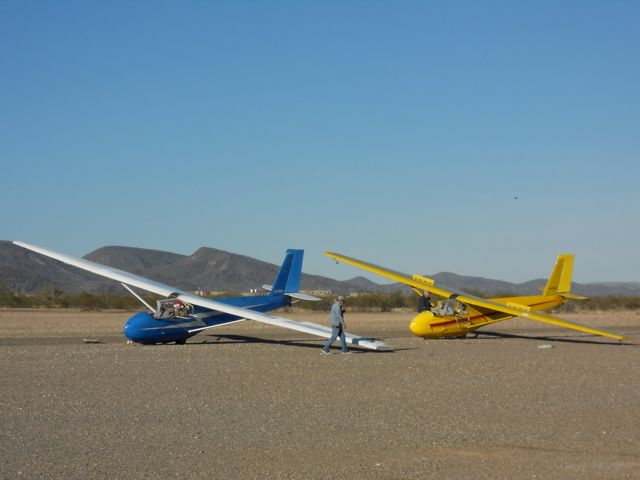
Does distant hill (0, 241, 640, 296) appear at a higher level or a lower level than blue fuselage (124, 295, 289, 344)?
higher

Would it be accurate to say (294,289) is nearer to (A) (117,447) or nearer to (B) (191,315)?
(B) (191,315)

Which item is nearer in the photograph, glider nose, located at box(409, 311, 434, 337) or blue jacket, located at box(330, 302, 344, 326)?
blue jacket, located at box(330, 302, 344, 326)

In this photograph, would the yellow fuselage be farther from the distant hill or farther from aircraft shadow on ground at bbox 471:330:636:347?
the distant hill

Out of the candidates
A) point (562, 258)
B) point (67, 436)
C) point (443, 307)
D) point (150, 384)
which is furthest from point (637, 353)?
point (67, 436)

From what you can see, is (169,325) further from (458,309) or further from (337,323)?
(458,309)

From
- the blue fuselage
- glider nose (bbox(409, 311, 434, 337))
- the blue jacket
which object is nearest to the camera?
the blue jacket

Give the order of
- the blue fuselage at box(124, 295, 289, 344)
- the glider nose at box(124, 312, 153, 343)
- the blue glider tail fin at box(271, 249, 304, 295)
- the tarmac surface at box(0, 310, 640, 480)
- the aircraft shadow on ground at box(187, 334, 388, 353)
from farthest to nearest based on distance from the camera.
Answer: the blue glider tail fin at box(271, 249, 304, 295) → the aircraft shadow on ground at box(187, 334, 388, 353) → the blue fuselage at box(124, 295, 289, 344) → the glider nose at box(124, 312, 153, 343) → the tarmac surface at box(0, 310, 640, 480)

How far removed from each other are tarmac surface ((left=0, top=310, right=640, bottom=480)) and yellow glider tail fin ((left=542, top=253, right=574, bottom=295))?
7893mm

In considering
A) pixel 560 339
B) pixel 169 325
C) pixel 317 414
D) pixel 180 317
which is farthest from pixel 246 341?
pixel 317 414

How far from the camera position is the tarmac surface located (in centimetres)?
859

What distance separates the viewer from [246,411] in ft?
39.3

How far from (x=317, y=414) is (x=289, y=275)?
16218 millimetres

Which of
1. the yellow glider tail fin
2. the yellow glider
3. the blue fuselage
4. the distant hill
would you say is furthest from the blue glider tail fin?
the distant hill

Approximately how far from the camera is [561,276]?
2922 centimetres
